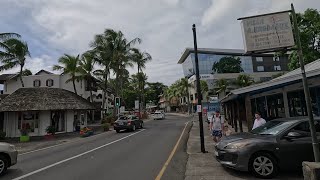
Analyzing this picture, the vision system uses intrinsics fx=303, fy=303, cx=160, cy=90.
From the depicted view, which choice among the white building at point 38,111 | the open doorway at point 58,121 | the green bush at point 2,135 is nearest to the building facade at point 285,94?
the white building at point 38,111

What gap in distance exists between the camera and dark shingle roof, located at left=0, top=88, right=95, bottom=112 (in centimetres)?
2730

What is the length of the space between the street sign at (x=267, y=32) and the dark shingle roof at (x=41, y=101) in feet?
74.8

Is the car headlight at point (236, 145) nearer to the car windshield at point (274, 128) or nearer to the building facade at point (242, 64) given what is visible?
the car windshield at point (274, 128)

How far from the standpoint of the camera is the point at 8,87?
47594mm

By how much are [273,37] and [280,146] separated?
316cm

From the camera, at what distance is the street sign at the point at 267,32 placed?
8703 mm

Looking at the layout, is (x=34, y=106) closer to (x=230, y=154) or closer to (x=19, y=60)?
(x=19, y=60)

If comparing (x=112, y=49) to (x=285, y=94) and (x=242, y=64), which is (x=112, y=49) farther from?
(x=242, y=64)

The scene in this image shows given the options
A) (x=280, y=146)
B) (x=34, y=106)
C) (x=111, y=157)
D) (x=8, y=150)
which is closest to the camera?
(x=280, y=146)

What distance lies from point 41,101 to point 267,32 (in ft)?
79.9

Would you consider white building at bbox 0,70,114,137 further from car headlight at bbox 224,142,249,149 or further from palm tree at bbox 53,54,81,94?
car headlight at bbox 224,142,249,149

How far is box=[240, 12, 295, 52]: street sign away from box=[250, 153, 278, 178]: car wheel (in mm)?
3129

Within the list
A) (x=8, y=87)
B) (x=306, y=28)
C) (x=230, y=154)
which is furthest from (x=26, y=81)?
(x=230, y=154)

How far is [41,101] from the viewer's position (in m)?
28.5
